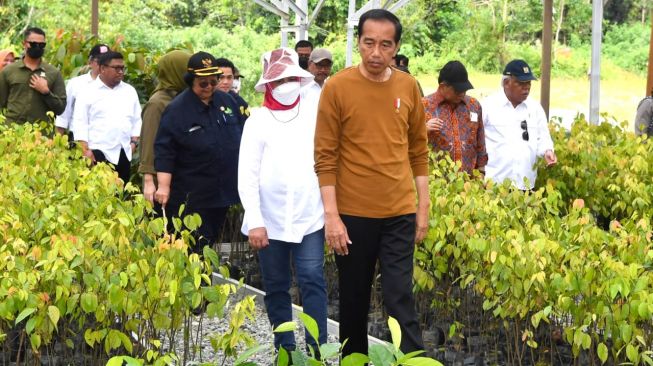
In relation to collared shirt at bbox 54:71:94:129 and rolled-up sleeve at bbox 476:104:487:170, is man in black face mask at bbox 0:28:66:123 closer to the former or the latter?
collared shirt at bbox 54:71:94:129

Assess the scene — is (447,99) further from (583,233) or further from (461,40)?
(461,40)

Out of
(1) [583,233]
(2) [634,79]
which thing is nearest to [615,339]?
(1) [583,233]

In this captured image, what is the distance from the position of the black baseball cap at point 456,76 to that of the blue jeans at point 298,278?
201 centimetres

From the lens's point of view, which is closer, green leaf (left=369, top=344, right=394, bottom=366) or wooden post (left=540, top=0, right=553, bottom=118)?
green leaf (left=369, top=344, right=394, bottom=366)

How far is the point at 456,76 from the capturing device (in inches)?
286

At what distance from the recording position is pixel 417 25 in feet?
131

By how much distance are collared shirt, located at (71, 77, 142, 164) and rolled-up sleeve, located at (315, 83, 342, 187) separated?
4881 millimetres

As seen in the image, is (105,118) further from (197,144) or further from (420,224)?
(420,224)

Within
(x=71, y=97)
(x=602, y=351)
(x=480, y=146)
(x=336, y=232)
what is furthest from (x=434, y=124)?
(x=71, y=97)

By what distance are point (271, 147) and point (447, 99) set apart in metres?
2.14

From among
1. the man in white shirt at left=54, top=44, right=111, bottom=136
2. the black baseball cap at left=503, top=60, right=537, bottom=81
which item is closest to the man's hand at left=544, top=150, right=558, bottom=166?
the black baseball cap at left=503, top=60, right=537, bottom=81

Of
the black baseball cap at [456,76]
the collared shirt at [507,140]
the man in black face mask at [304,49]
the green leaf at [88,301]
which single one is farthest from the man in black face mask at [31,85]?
the green leaf at [88,301]

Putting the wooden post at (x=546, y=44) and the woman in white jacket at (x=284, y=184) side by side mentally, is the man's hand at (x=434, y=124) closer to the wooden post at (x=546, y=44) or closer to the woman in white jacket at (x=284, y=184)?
the woman in white jacket at (x=284, y=184)

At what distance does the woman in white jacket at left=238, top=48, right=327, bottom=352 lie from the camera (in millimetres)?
5492
